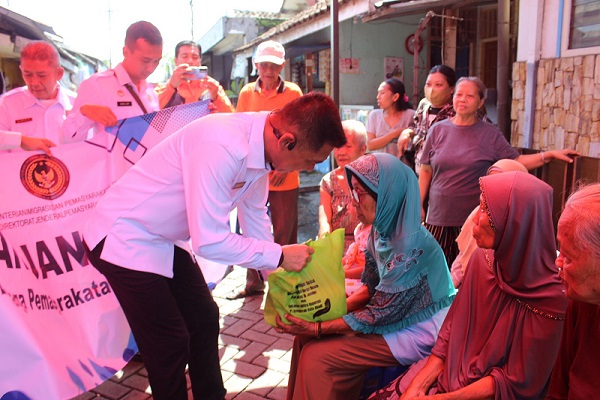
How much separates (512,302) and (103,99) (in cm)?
287

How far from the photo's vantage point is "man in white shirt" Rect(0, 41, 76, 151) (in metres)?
3.88

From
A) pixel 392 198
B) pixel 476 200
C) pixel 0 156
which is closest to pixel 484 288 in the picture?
pixel 392 198

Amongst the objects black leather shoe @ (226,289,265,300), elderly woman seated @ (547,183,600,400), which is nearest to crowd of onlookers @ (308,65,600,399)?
elderly woman seated @ (547,183,600,400)

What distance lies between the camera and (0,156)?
3.11 meters

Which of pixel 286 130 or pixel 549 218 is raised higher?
pixel 286 130

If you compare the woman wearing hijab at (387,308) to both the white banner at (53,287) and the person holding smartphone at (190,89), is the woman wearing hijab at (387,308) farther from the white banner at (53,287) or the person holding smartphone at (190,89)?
the person holding smartphone at (190,89)

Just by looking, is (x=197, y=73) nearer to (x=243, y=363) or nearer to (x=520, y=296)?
(x=243, y=363)

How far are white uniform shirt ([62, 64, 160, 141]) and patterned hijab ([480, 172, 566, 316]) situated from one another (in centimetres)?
260

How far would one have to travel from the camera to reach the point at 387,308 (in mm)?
2293

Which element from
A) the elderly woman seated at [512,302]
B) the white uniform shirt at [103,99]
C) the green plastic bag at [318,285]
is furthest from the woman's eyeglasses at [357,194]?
the white uniform shirt at [103,99]

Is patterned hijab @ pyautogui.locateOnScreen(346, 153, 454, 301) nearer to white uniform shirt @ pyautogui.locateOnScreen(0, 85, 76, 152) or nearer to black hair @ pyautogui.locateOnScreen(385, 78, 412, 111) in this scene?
white uniform shirt @ pyautogui.locateOnScreen(0, 85, 76, 152)

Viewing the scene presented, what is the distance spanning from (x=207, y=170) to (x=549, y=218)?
4.31 feet

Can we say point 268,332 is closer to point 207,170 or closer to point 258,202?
point 258,202

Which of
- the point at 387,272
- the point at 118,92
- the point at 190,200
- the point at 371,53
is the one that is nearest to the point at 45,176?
the point at 118,92
